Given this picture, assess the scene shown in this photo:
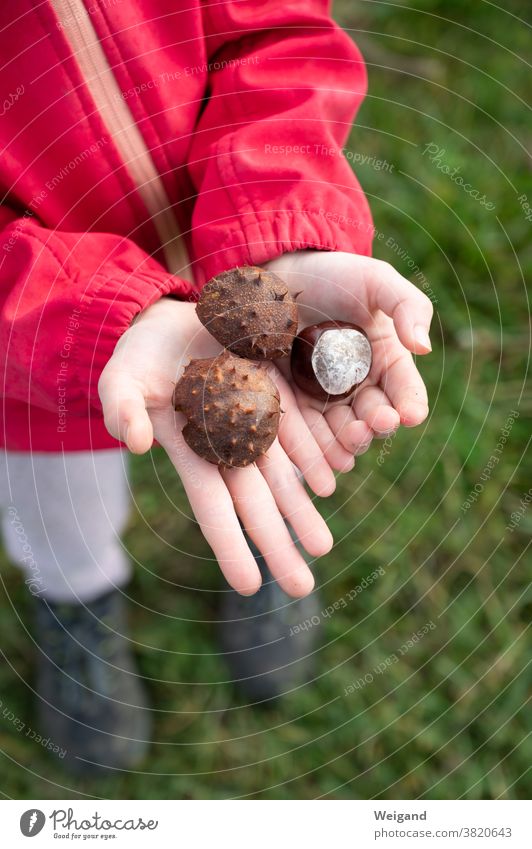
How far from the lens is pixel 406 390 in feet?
5.47

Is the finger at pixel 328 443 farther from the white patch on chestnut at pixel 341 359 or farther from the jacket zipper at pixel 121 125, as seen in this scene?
the jacket zipper at pixel 121 125

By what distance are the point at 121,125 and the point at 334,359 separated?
0.74 meters

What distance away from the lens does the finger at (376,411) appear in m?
1.63

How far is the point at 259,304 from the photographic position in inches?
70.0

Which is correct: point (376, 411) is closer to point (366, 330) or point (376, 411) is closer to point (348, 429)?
point (348, 429)

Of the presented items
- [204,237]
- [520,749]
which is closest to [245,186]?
[204,237]

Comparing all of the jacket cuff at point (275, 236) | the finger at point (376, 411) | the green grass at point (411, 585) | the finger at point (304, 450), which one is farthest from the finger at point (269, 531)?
the green grass at point (411, 585)

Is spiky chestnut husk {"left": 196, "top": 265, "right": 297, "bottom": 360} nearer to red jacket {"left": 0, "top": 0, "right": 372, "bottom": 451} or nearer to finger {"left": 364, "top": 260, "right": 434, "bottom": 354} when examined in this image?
red jacket {"left": 0, "top": 0, "right": 372, "bottom": 451}

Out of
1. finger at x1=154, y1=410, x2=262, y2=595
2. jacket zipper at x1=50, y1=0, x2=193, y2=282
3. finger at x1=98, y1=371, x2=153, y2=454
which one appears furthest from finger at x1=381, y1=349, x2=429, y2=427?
jacket zipper at x1=50, y1=0, x2=193, y2=282

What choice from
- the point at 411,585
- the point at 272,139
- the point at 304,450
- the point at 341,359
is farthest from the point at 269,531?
the point at 411,585

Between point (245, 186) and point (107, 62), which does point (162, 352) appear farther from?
point (107, 62)

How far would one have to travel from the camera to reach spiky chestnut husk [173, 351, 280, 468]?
1686mm

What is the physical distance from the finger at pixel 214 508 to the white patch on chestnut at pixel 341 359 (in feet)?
1.16

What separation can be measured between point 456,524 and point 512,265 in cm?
110
